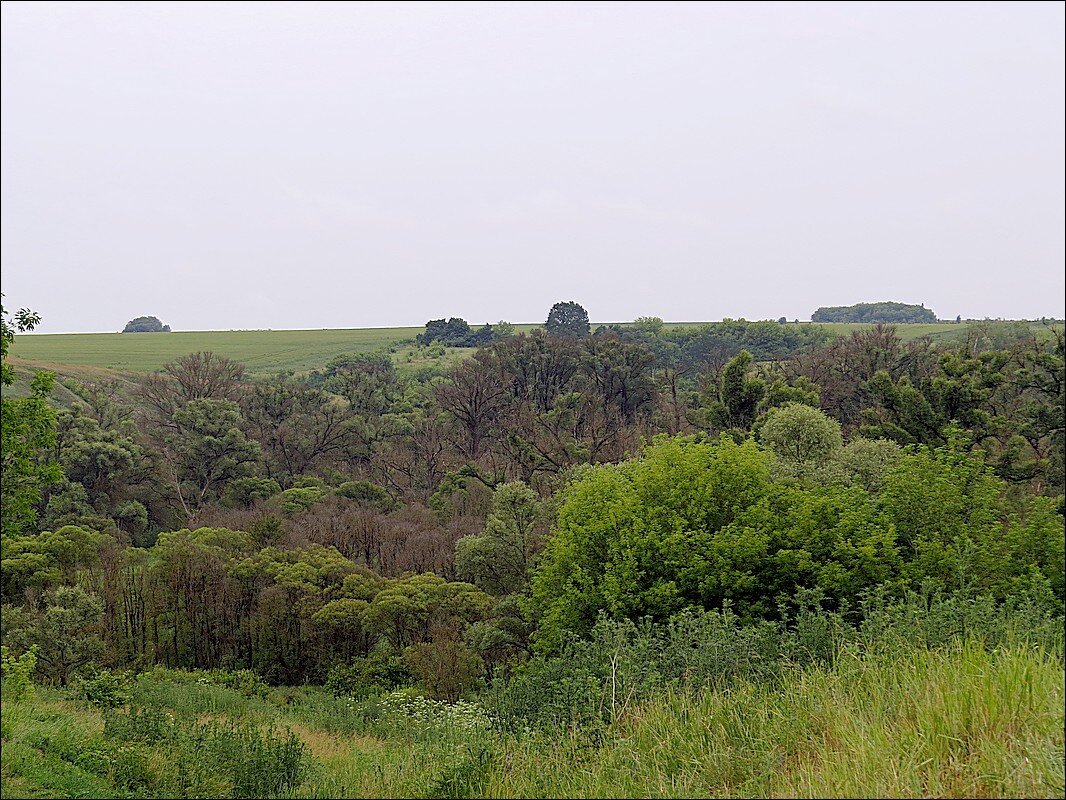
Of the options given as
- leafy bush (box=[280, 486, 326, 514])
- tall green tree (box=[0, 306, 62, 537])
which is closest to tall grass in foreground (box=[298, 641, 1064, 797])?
tall green tree (box=[0, 306, 62, 537])

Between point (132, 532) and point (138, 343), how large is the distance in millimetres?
80132

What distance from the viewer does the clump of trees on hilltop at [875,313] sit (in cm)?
15188

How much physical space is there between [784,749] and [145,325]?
17264 cm

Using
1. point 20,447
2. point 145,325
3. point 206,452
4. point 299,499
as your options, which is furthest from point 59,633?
point 145,325

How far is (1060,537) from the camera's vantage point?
14.2 metres

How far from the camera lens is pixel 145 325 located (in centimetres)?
16088

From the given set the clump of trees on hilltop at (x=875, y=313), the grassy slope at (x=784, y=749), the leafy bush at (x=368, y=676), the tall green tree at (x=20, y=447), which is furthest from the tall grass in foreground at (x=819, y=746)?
the clump of trees on hilltop at (x=875, y=313)

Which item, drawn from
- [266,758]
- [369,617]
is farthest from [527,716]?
[369,617]

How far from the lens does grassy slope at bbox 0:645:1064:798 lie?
600cm

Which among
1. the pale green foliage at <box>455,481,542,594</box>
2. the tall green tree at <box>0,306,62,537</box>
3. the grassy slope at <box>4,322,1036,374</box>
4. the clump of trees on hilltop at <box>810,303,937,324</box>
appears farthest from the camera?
the clump of trees on hilltop at <box>810,303,937,324</box>

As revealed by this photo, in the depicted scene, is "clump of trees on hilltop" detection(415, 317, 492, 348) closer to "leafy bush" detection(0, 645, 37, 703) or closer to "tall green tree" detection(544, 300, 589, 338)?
"tall green tree" detection(544, 300, 589, 338)

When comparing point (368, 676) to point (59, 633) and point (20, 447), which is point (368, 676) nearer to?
point (59, 633)

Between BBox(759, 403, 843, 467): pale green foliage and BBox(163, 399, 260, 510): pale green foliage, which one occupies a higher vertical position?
BBox(759, 403, 843, 467): pale green foliage

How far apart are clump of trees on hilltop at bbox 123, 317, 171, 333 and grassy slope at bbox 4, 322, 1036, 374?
26018 millimetres
